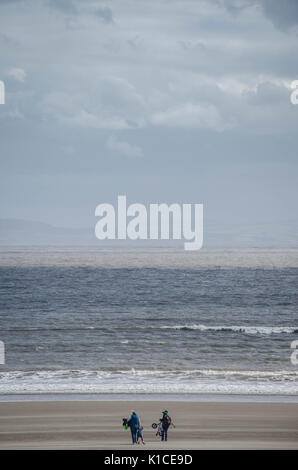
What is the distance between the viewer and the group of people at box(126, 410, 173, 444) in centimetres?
1745

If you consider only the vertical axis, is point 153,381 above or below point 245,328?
below

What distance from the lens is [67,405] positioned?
72.5 feet

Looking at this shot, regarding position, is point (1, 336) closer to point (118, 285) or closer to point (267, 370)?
point (267, 370)

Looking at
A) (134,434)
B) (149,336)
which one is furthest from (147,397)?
(149,336)

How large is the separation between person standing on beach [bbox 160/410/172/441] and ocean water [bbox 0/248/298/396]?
6.20 metres

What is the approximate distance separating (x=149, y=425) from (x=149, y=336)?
20.6m

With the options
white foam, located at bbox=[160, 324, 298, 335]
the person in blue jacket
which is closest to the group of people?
the person in blue jacket

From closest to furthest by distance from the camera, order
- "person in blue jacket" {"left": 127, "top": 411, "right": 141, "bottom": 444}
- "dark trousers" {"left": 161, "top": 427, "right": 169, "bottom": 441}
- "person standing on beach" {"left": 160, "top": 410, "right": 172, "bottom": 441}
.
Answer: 1. "person in blue jacket" {"left": 127, "top": 411, "right": 141, "bottom": 444}
2. "person standing on beach" {"left": 160, "top": 410, "right": 172, "bottom": 441}
3. "dark trousers" {"left": 161, "top": 427, "right": 169, "bottom": 441}

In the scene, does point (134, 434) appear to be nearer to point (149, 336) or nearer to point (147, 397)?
point (147, 397)

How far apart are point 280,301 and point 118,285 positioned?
75.6ft

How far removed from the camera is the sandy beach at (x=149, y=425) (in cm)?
1817

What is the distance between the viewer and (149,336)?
40.3m

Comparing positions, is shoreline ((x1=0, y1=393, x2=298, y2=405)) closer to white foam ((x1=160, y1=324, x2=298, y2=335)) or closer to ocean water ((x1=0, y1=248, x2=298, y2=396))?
ocean water ((x1=0, y1=248, x2=298, y2=396))

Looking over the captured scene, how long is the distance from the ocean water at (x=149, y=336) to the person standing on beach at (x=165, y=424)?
20.3ft
